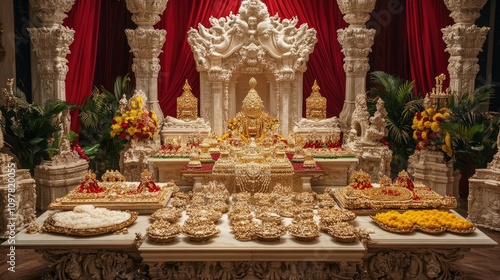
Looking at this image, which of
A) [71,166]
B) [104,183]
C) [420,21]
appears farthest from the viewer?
[420,21]

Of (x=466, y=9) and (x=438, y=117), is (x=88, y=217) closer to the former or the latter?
(x=438, y=117)

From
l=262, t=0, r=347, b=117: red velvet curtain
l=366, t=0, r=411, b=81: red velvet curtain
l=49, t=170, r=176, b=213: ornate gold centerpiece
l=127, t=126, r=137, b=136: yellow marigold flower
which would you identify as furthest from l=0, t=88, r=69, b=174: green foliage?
l=366, t=0, r=411, b=81: red velvet curtain

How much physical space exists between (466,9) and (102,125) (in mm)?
5986

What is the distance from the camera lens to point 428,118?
8.05 metres

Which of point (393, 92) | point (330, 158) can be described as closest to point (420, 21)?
point (393, 92)

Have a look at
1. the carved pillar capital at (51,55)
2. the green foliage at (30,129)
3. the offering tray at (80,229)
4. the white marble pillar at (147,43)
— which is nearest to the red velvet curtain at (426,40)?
the white marble pillar at (147,43)

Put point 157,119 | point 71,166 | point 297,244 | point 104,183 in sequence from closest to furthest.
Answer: point 297,244, point 104,183, point 71,166, point 157,119

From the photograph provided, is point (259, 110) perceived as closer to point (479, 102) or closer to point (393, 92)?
point (393, 92)

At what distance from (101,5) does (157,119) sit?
2.84m

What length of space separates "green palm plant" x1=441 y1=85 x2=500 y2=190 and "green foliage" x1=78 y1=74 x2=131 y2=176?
508cm

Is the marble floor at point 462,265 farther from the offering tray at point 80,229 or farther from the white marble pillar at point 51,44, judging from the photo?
the white marble pillar at point 51,44

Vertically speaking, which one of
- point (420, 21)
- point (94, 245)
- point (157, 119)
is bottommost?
point (94, 245)

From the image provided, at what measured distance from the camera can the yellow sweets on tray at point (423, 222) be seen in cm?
527

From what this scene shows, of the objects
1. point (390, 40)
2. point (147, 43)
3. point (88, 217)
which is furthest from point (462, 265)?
point (147, 43)
